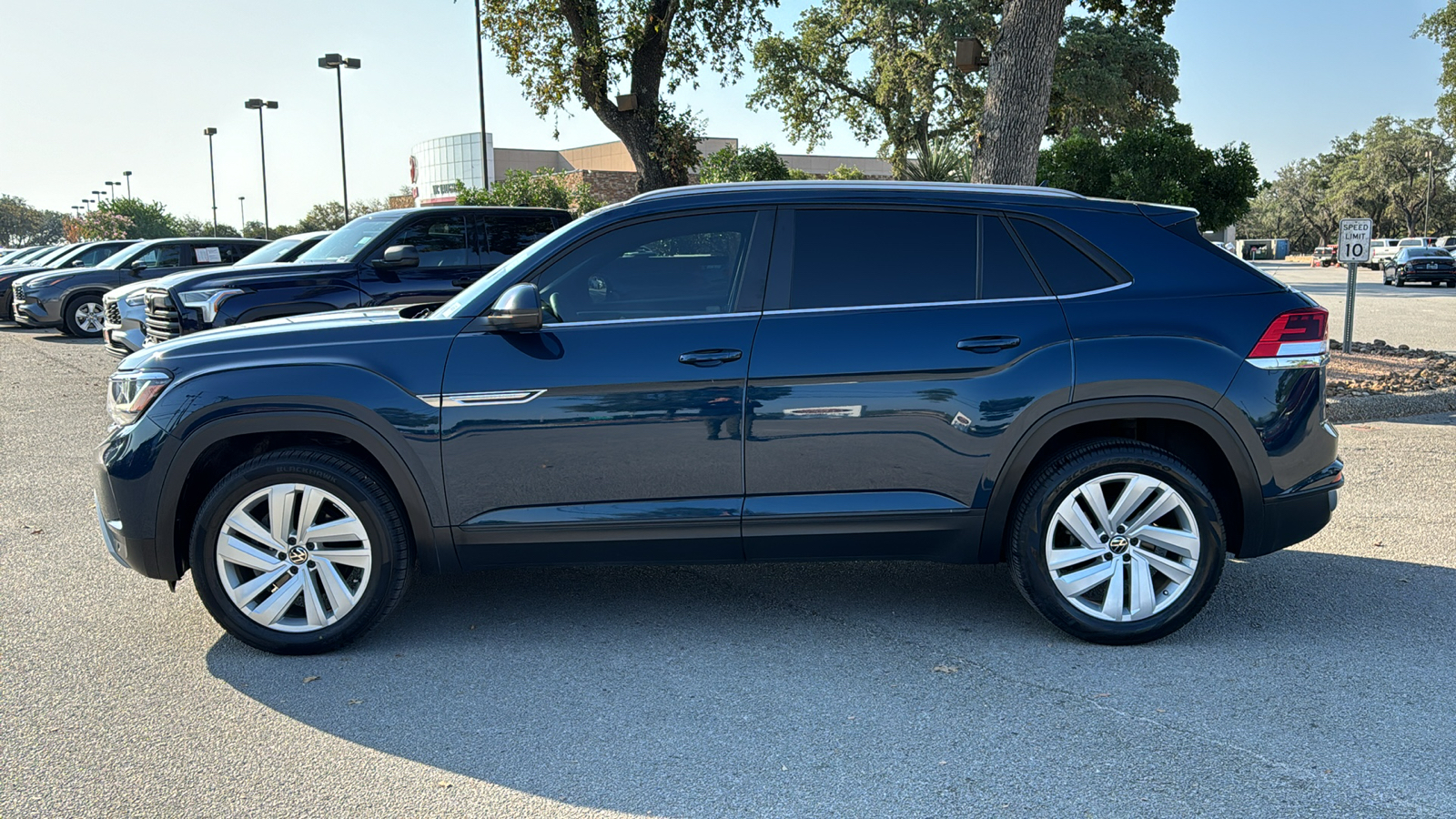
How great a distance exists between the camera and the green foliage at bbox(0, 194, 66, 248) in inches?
4338

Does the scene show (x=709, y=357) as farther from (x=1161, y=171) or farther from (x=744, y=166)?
(x=744, y=166)

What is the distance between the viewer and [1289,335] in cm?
427

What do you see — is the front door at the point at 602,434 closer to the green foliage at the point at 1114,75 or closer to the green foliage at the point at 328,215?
the green foliage at the point at 1114,75

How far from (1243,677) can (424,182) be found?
88.0 metres

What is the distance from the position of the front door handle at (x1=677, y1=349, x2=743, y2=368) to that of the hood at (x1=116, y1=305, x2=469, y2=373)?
883 millimetres

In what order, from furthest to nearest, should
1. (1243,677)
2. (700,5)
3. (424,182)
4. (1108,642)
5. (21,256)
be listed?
1. (424,182)
2. (21,256)
3. (700,5)
4. (1108,642)
5. (1243,677)

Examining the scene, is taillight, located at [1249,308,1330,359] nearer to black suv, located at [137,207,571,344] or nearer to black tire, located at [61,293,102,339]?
black suv, located at [137,207,571,344]

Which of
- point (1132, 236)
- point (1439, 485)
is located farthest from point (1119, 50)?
point (1132, 236)

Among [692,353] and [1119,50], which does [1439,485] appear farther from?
[1119,50]

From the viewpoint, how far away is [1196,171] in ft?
67.3

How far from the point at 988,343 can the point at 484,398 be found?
1.92 m

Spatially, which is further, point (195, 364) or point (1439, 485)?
point (1439, 485)

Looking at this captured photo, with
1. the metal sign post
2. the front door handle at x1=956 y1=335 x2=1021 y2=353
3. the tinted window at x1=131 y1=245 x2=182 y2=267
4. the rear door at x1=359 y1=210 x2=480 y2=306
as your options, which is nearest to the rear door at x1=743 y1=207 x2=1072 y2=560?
the front door handle at x1=956 y1=335 x2=1021 y2=353

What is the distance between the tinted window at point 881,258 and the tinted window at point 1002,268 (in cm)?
5
